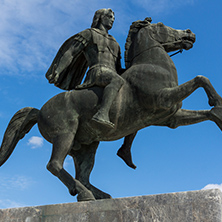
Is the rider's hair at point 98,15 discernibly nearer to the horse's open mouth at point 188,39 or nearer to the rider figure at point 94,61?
the rider figure at point 94,61

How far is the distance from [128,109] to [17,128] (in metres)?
1.99

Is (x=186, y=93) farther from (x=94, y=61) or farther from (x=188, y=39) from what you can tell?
(x=94, y=61)

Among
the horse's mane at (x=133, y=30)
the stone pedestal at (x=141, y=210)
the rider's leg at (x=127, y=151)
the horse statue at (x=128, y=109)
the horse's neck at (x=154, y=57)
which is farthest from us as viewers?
the rider's leg at (x=127, y=151)

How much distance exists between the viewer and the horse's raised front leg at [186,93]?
6152 millimetres

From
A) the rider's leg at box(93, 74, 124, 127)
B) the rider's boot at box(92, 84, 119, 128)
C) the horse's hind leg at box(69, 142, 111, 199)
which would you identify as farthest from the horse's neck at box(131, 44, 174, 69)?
the horse's hind leg at box(69, 142, 111, 199)

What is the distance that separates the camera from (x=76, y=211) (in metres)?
5.69

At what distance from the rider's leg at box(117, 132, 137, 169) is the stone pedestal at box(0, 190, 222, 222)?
169cm

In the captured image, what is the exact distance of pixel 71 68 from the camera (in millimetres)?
7297

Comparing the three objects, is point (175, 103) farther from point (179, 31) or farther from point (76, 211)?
point (76, 211)

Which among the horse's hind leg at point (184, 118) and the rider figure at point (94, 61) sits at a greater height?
the rider figure at point (94, 61)

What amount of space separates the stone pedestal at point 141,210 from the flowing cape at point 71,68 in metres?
2.25

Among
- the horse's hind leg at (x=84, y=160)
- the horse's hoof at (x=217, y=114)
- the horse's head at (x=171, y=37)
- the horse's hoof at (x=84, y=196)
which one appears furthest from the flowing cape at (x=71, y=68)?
the horse's hoof at (x=217, y=114)

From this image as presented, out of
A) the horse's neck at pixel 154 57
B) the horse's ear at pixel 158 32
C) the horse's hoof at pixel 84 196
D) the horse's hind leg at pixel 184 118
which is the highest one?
the horse's ear at pixel 158 32

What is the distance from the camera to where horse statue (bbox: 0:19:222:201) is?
627cm
